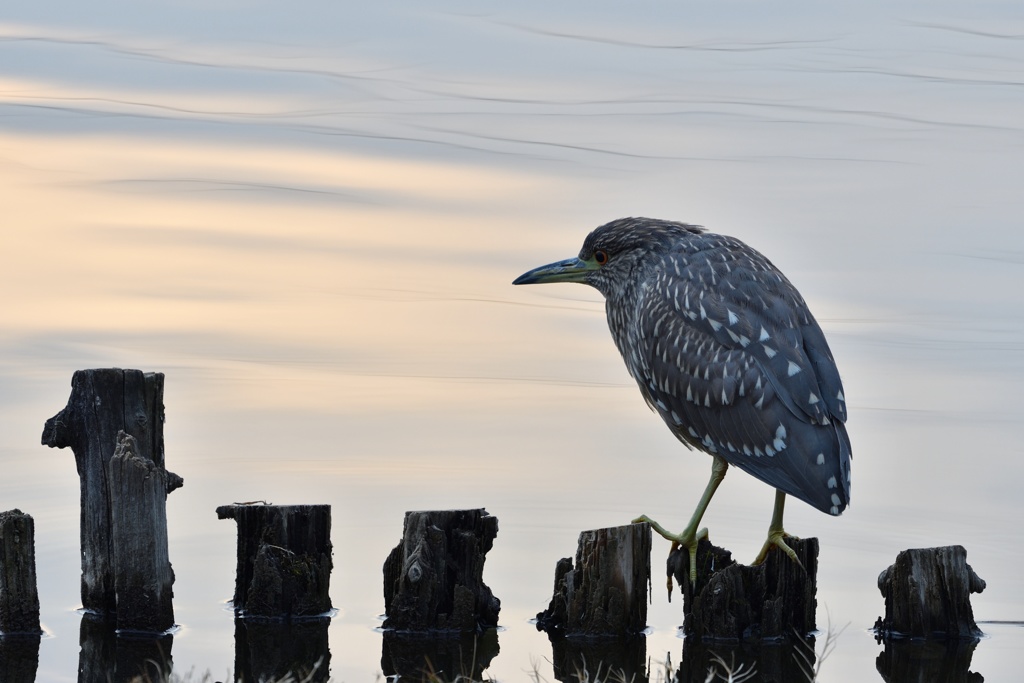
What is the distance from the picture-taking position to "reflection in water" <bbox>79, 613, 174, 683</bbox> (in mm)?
9039

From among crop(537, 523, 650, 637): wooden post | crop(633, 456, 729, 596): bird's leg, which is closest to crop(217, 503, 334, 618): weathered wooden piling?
crop(537, 523, 650, 637): wooden post

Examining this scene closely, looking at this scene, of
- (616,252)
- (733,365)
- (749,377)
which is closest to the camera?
(749,377)

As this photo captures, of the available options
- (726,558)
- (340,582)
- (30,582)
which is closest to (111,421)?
(30,582)

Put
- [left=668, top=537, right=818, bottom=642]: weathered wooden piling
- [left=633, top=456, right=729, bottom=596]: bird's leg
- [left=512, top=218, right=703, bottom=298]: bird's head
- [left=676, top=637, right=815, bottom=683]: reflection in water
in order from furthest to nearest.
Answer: [left=512, top=218, right=703, bottom=298]: bird's head < [left=633, top=456, right=729, bottom=596]: bird's leg < [left=668, top=537, right=818, bottom=642]: weathered wooden piling < [left=676, top=637, right=815, bottom=683]: reflection in water

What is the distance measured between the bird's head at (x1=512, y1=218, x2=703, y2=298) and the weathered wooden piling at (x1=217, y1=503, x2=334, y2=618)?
2.21m

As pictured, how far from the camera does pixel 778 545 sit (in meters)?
9.48

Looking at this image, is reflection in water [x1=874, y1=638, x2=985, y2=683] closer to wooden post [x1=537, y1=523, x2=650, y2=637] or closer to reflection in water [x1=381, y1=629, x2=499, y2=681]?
wooden post [x1=537, y1=523, x2=650, y2=637]

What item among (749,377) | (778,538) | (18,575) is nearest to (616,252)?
(749,377)

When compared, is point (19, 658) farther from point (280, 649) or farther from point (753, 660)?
point (753, 660)

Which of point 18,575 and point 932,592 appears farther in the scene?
point 932,592

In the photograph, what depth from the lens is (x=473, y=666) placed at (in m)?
8.68

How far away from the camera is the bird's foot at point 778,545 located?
30.9 ft

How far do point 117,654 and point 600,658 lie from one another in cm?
246

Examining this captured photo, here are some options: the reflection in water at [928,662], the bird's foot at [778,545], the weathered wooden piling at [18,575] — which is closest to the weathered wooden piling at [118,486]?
the weathered wooden piling at [18,575]
